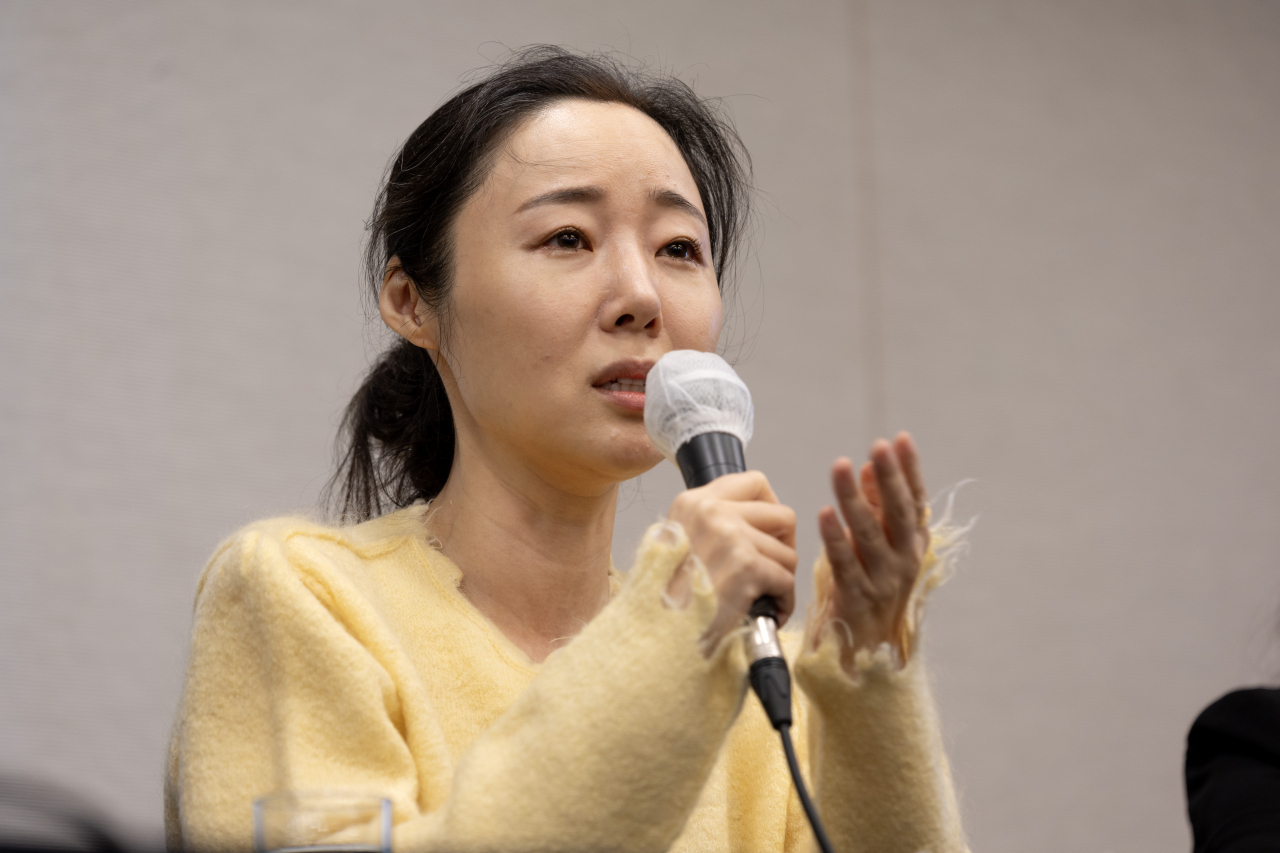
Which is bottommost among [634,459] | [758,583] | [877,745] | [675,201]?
[877,745]

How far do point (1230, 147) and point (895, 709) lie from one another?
2.40 meters

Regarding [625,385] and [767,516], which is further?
[625,385]

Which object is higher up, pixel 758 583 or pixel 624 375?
pixel 624 375

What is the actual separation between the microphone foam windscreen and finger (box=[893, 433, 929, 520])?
13cm

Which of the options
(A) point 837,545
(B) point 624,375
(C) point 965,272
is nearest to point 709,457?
(A) point 837,545

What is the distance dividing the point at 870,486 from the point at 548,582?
430mm

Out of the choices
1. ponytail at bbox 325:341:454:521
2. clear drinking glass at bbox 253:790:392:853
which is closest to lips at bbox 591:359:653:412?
ponytail at bbox 325:341:454:521

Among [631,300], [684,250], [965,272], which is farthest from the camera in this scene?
[965,272]

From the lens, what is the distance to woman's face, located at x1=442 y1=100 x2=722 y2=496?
106 cm

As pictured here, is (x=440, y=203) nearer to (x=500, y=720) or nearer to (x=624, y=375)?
(x=624, y=375)

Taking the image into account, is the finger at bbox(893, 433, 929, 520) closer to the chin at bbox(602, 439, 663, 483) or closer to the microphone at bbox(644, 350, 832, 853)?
the microphone at bbox(644, 350, 832, 853)

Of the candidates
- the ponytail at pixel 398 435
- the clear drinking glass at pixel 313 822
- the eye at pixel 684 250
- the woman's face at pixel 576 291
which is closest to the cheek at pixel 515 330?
the woman's face at pixel 576 291

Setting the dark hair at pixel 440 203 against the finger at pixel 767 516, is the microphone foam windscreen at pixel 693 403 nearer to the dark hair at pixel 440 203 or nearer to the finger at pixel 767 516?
the finger at pixel 767 516

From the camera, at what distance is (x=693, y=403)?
0.89 meters
